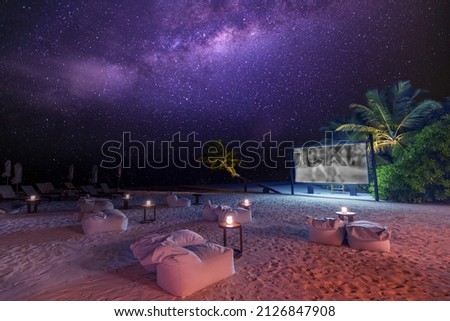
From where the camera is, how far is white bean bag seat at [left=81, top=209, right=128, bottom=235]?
22.1 ft

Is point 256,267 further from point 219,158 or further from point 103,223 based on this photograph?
point 219,158

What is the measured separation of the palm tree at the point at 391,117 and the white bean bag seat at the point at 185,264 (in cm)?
1430

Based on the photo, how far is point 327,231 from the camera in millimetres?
5645

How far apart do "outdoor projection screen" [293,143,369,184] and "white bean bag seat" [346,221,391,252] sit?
957cm

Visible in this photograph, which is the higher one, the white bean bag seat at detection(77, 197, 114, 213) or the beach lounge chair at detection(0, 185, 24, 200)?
the beach lounge chair at detection(0, 185, 24, 200)

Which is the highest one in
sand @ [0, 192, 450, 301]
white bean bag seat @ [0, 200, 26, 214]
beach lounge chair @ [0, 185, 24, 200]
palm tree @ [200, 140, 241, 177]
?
palm tree @ [200, 140, 241, 177]

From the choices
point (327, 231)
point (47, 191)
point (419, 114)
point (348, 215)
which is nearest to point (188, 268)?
point (327, 231)

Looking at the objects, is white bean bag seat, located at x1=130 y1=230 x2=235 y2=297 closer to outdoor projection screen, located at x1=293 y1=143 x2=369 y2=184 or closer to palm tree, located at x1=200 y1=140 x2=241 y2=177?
outdoor projection screen, located at x1=293 y1=143 x2=369 y2=184

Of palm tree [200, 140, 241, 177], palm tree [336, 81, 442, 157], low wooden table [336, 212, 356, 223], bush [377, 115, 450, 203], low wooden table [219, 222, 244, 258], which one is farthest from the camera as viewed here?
palm tree [200, 140, 241, 177]

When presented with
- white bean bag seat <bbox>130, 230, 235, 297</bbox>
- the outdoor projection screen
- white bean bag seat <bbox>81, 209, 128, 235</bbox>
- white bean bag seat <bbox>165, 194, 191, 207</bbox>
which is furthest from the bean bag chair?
the outdoor projection screen

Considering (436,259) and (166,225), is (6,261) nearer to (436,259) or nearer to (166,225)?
(166,225)

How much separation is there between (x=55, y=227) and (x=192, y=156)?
2643cm

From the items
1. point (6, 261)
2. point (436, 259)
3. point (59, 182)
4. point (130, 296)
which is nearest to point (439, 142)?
point (436, 259)

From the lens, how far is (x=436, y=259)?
4656mm
